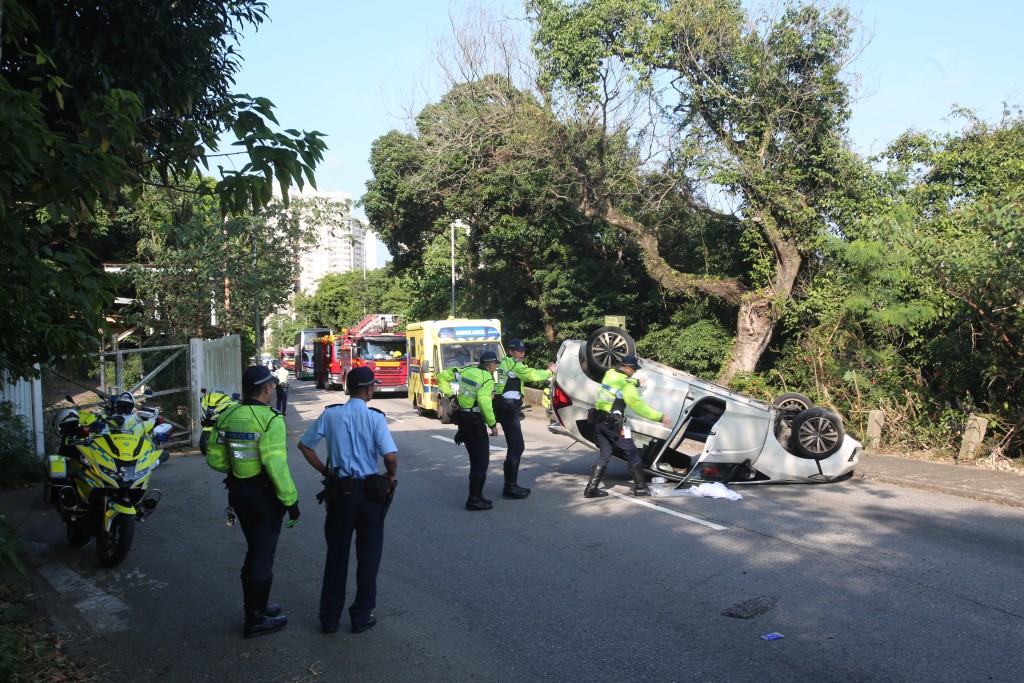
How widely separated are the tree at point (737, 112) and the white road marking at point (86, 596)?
50.2ft

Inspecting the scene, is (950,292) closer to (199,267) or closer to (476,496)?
(476,496)

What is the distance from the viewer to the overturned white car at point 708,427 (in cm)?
969

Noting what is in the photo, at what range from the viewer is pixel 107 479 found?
6.84 m

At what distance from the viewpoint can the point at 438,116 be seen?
2136cm

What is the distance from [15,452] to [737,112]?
15812 millimetres

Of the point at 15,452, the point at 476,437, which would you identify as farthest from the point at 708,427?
the point at 15,452

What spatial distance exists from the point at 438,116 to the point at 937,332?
42.8 ft

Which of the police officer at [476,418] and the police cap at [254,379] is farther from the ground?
the police cap at [254,379]

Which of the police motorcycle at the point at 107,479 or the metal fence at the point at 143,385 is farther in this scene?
the metal fence at the point at 143,385

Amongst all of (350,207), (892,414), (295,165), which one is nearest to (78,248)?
(295,165)

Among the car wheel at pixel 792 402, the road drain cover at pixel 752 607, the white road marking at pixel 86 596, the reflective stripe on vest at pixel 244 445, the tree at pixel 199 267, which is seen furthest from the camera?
the tree at pixel 199 267

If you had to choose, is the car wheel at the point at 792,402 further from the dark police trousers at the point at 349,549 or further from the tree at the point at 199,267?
the tree at the point at 199,267

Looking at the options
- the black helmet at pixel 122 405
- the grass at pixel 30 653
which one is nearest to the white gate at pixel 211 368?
the black helmet at pixel 122 405

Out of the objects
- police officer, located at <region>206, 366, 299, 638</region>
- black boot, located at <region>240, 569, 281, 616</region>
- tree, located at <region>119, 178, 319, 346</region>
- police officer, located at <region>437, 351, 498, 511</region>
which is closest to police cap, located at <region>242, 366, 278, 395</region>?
police officer, located at <region>206, 366, 299, 638</region>
